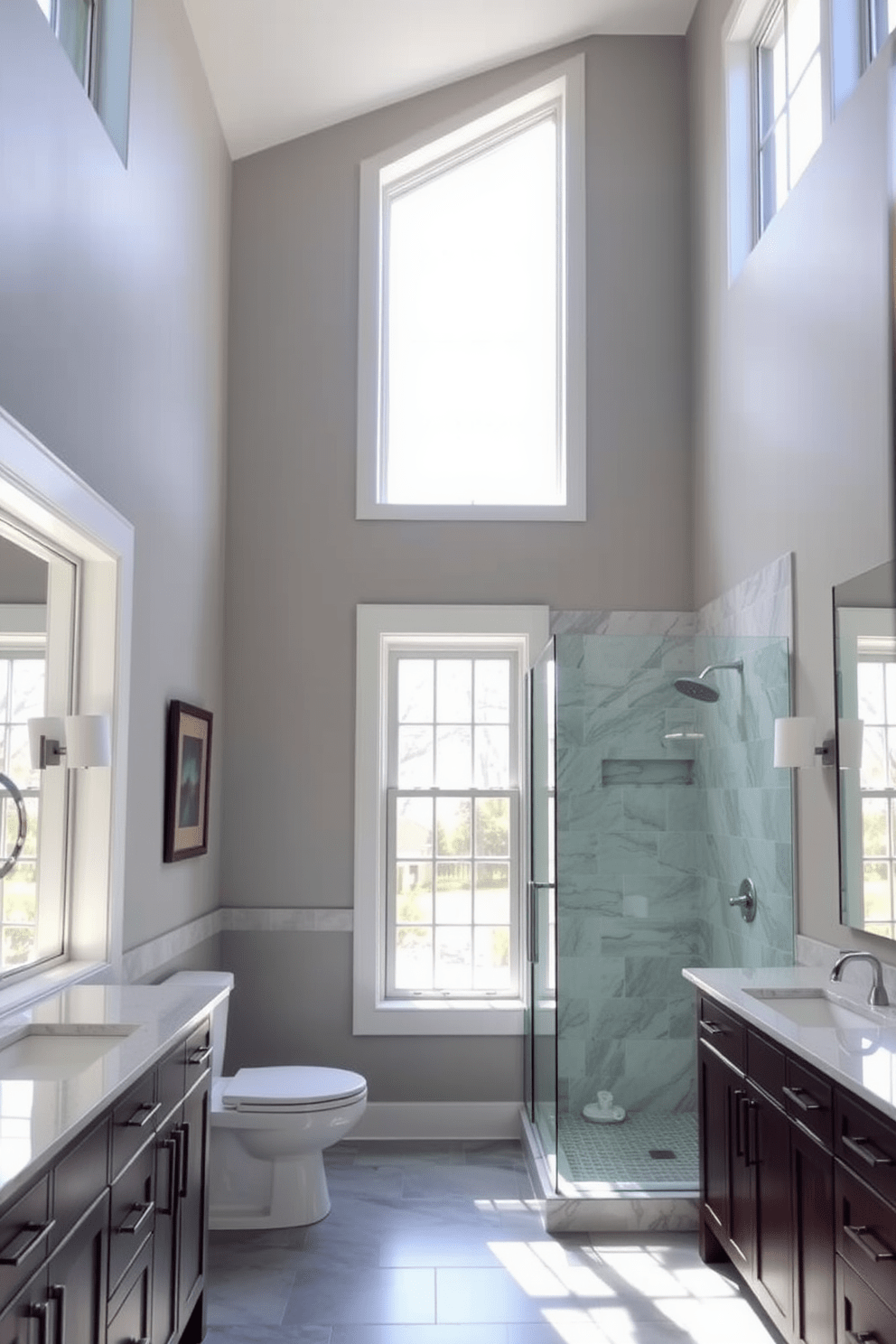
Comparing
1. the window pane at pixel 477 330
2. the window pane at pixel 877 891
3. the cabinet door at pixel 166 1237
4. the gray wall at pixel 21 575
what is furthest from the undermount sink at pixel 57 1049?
the window pane at pixel 477 330

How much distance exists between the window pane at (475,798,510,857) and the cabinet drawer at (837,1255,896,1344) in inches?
122

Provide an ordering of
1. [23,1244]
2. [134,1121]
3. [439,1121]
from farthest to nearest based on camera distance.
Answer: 1. [439,1121]
2. [134,1121]
3. [23,1244]

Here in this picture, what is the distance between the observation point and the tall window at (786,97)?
13.5ft

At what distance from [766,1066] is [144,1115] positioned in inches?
56.8

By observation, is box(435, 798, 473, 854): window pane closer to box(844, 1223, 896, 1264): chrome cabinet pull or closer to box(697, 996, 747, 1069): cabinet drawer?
box(697, 996, 747, 1069): cabinet drawer

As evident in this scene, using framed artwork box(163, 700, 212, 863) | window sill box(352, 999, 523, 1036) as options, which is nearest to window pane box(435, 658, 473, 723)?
framed artwork box(163, 700, 212, 863)

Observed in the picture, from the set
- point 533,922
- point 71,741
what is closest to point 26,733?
point 71,741

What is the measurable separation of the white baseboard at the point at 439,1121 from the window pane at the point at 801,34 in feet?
13.4

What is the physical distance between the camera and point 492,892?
17.8ft

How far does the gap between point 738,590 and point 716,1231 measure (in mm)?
2218

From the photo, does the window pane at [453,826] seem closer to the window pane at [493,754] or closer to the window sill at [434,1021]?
the window pane at [493,754]

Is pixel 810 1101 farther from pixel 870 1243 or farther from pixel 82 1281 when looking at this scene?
pixel 82 1281

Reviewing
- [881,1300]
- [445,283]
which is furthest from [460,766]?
[881,1300]

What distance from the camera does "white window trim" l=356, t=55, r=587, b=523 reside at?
5430 millimetres
